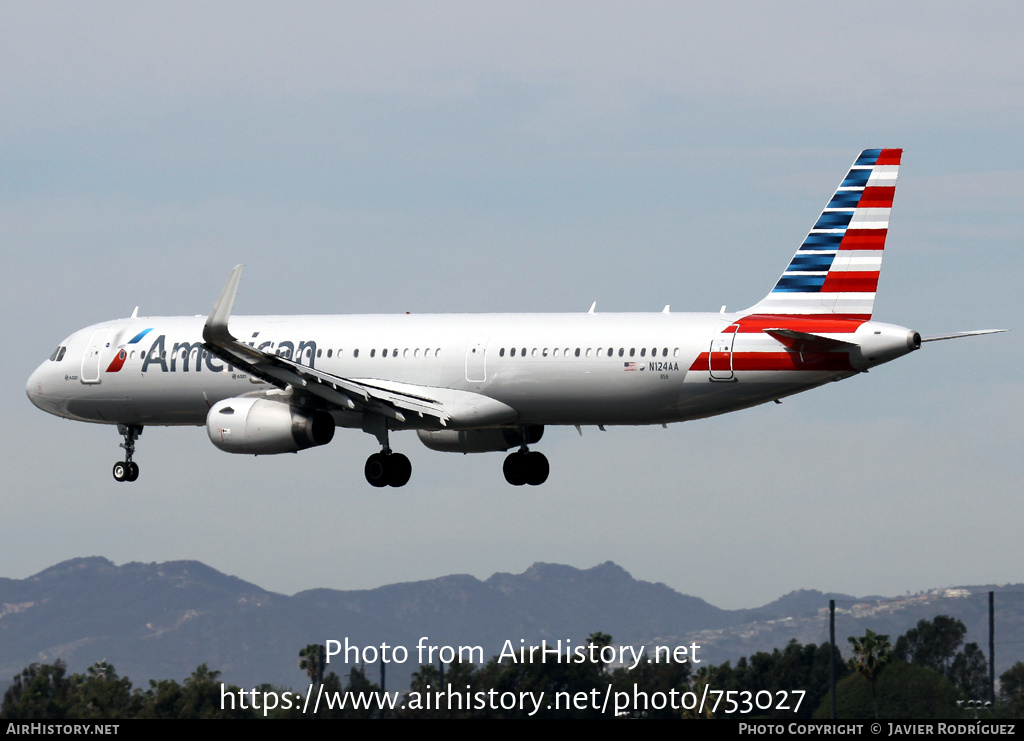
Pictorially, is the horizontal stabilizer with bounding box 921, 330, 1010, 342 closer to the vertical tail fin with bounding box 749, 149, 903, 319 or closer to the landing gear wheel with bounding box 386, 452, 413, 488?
the vertical tail fin with bounding box 749, 149, 903, 319

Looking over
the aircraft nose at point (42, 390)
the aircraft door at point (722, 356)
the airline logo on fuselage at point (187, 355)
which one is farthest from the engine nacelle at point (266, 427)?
the aircraft door at point (722, 356)

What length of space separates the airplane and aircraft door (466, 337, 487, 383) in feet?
0.14

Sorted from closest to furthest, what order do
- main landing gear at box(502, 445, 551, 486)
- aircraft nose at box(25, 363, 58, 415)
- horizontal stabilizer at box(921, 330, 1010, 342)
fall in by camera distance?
1. horizontal stabilizer at box(921, 330, 1010, 342)
2. main landing gear at box(502, 445, 551, 486)
3. aircraft nose at box(25, 363, 58, 415)

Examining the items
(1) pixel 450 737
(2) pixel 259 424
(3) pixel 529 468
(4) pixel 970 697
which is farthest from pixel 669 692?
(1) pixel 450 737

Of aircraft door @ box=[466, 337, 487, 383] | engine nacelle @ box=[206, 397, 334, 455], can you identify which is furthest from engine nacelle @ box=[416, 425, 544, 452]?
engine nacelle @ box=[206, 397, 334, 455]

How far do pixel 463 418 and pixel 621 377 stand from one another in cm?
512

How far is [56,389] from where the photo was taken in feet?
171

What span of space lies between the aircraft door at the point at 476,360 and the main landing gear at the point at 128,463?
43.5 ft

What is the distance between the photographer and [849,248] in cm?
4162

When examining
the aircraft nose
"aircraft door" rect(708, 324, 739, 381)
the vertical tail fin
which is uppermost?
the vertical tail fin

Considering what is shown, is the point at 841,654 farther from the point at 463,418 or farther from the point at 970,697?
the point at 463,418

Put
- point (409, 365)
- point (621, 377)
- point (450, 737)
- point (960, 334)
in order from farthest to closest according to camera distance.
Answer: point (409, 365), point (621, 377), point (960, 334), point (450, 737)

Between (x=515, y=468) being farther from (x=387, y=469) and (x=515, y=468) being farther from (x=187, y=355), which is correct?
(x=187, y=355)

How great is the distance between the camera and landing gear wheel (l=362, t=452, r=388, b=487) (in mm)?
47062
